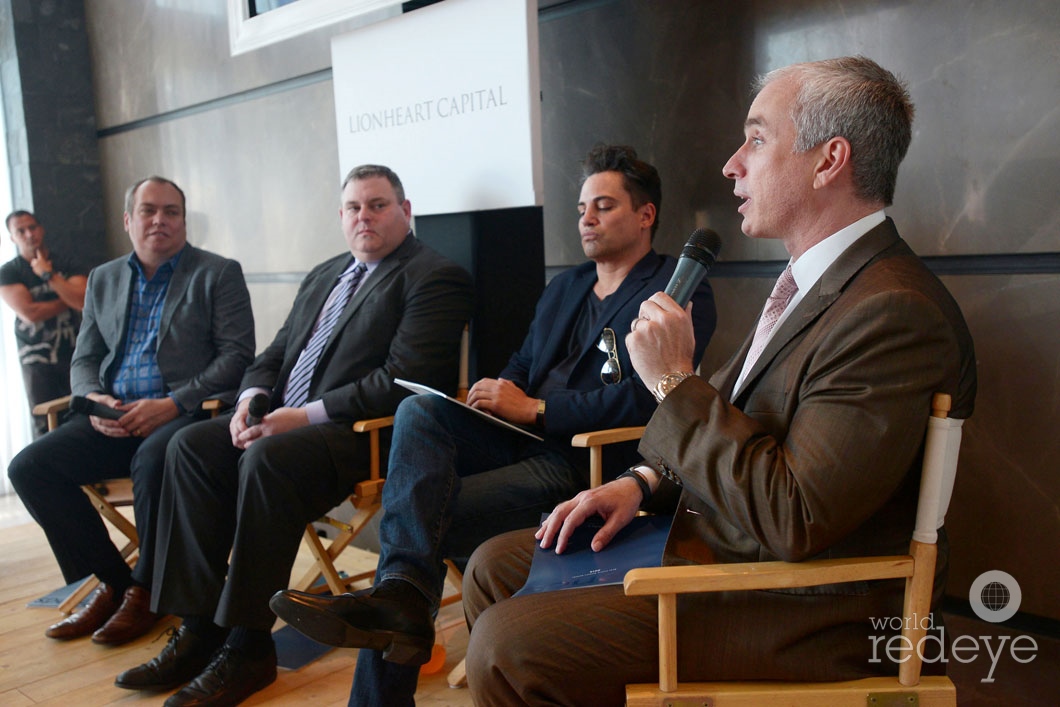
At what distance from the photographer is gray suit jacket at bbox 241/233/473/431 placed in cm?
274

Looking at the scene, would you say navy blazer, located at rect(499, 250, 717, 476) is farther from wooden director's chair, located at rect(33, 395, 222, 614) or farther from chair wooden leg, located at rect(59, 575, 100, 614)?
chair wooden leg, located at rect(59, 575, 100, 614)

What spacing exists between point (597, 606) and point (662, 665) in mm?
160

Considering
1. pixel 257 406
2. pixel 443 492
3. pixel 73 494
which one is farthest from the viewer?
pixel 73 494

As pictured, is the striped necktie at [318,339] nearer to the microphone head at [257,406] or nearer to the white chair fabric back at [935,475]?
the microphone head at [257,406]

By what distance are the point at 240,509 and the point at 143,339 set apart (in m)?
1.29

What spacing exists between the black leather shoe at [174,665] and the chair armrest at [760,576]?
1783 millimetres

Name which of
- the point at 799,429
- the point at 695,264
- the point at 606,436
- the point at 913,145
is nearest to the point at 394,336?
the point at 606,436

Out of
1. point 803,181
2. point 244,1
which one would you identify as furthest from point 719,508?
point 244,1

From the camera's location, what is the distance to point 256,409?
2.62m

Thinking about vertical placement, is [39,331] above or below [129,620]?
above

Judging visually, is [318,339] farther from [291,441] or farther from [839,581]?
[839,581]

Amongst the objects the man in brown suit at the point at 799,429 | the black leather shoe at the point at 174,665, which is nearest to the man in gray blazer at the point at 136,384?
Result: the black leather shoe at the point at 174,665

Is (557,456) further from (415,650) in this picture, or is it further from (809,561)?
(809,561)

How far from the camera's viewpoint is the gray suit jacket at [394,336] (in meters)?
2.74
